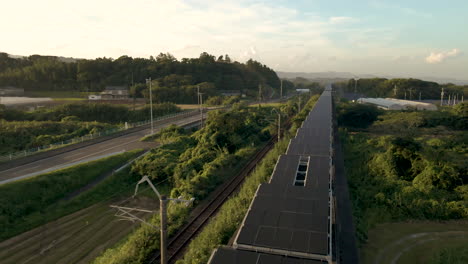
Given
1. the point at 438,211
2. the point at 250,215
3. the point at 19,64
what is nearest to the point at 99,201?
the point at 250,215

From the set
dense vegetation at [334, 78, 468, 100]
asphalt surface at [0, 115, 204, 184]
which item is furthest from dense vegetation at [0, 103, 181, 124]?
dense vegetation at [334, 78, 468, 100]

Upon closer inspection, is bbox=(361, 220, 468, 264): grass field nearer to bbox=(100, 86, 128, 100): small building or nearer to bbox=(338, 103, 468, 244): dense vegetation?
bbox=(338, 103, 468, 244): dense vegetation

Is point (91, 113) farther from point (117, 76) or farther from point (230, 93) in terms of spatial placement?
point (230, 93)

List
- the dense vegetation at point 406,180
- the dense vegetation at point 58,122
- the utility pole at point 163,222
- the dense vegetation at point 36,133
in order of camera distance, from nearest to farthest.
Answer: the utility pole at point 163,222 → the dense vegetation at point 406,180 → the dense vegetation at point 36,133 → the dense vegetation at point 58,122

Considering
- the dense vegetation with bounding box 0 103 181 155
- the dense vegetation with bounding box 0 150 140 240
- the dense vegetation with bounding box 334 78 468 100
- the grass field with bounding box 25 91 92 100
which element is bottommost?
the dense vegetation with bounding box 0 150 140 240

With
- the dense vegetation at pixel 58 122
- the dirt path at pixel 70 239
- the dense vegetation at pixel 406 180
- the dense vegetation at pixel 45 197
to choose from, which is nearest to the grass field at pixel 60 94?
the dense vegetation at pixel 58 122

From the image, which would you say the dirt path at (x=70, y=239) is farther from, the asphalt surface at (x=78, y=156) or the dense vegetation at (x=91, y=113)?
the dense vegetation at (x=91, y=113)

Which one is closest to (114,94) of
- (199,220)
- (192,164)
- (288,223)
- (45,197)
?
(192,164)
